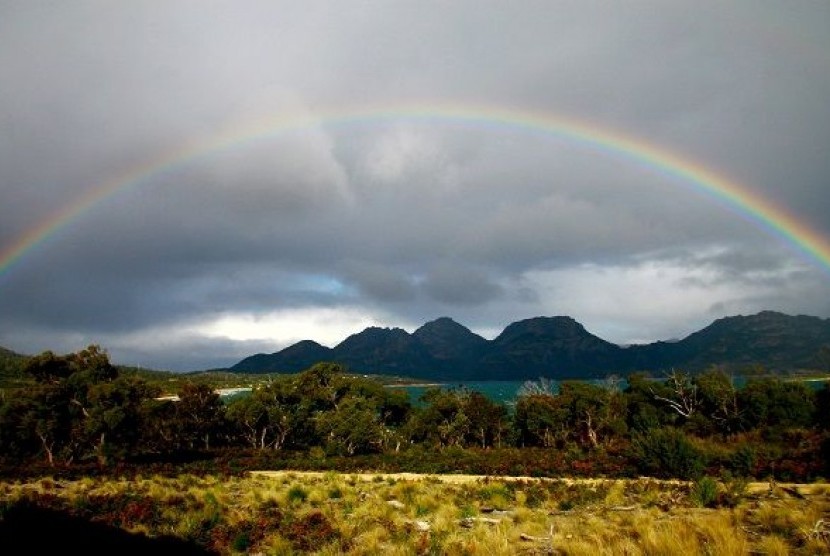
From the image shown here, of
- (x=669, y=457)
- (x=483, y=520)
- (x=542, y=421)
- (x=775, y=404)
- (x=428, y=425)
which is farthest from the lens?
(x=428, y=425)

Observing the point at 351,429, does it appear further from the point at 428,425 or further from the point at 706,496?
the point at 706,496

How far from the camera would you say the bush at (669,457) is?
27906 millimetres

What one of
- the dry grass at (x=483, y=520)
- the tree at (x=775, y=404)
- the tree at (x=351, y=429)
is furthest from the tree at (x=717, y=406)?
the dry grass at (x=483, y=520)

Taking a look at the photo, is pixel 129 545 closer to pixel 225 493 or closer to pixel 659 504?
pixel 225 493

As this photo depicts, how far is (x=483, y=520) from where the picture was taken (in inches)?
618

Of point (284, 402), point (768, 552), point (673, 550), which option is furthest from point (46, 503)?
point (284, 402)

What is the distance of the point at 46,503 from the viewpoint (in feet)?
62.7

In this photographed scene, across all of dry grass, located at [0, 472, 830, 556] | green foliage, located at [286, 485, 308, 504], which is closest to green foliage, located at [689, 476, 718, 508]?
dry grass, located at [0, 472, 830, 556]

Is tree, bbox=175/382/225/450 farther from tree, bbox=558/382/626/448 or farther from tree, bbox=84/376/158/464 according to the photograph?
tree, bbox=558/382/626/448

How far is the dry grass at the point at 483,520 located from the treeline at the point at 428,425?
12.6 metres

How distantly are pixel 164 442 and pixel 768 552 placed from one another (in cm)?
5805

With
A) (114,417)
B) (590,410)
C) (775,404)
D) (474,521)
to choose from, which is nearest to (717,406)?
(775,404)

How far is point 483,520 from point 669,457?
1861 centimetres

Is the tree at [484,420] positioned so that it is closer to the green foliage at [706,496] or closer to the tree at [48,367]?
the tree at [48,367]
